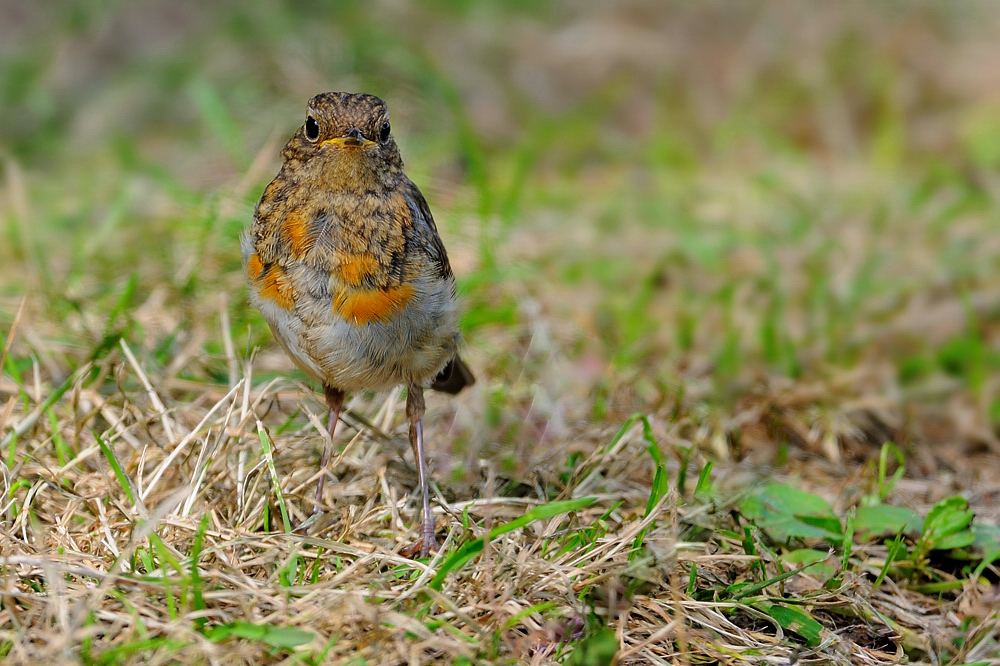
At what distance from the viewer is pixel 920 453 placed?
4.33 m

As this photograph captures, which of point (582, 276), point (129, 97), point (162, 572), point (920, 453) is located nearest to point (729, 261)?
point (582, 276)

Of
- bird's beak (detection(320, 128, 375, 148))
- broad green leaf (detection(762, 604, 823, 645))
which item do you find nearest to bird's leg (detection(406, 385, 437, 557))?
bird's beak (detection(320, 128, 375, 148))

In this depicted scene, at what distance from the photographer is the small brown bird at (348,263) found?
304 centimetres

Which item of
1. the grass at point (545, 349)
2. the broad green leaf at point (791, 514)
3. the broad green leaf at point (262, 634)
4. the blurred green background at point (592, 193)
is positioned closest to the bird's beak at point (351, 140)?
the grass at point (545, 349)

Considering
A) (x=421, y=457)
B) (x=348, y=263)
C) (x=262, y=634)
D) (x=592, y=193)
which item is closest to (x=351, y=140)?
(x=348, y=263)

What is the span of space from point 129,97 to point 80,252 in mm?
2744

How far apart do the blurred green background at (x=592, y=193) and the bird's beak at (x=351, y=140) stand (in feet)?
3.97

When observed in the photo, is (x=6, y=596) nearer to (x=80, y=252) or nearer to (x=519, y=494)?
(x=519, y=494)

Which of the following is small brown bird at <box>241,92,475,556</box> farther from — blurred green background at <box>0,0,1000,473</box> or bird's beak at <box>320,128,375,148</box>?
blurred green background at <box>0,0,1000,473</box>

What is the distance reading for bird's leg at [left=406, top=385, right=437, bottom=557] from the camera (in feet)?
10.4

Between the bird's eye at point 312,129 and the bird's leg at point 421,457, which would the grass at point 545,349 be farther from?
the bird's eye at point 312,129

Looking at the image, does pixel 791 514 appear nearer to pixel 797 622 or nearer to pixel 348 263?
pixel 797 622

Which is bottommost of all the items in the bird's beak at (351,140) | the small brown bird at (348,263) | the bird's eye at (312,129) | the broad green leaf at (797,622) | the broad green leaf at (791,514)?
the broad green leaf at (797,622)

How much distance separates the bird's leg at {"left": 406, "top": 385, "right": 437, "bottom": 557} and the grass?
0.09 meters
